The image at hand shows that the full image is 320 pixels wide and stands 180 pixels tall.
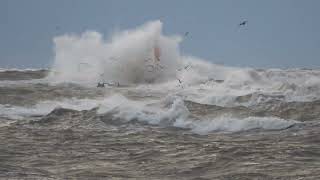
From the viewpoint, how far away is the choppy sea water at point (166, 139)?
10.7m

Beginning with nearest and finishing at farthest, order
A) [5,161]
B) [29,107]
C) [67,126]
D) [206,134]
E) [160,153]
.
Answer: [5,161] < [160,153] < [206,134] < [67,126] < [29,107]

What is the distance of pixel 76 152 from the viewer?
12.7 metres

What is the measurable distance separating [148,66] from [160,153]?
36.0 metres

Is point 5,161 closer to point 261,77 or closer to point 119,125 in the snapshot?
point 119,125

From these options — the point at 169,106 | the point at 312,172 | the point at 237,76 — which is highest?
the point at 237,76

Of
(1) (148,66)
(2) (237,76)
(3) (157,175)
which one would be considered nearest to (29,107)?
(3) (157,175)

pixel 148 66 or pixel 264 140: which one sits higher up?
pixel 148 66

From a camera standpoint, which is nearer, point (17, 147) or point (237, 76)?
point (17, 147)

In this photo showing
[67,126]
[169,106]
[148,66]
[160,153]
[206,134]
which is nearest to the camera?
[160,153]

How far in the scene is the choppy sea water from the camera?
10.7 meters

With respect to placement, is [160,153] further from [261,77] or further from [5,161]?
[261,77]

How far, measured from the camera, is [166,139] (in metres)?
14.7

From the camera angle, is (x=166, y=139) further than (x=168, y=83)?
No

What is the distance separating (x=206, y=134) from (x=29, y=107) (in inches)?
332
